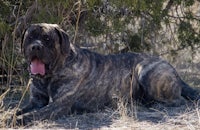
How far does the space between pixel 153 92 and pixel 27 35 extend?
6.99 feet

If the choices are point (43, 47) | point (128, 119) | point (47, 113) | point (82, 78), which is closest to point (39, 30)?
point (43, 47)

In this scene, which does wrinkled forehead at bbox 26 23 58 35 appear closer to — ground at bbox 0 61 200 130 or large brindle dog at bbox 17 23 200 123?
A: large brindle dog at bbox 17 23 200 123

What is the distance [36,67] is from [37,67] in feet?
0.04

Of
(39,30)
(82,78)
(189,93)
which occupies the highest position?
(39,30)

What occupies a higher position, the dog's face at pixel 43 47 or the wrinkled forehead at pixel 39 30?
the wrinkled forehead at pixel 39 30

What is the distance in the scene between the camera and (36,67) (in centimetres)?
661

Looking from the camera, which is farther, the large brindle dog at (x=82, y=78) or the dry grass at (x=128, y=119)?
the large brindle dog at (x=82, y=78)

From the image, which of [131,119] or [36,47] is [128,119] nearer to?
[131,119]

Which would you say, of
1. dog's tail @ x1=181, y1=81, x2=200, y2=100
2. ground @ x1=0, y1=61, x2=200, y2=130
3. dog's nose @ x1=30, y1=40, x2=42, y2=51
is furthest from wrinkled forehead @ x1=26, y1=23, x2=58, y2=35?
dog's tail @ x1=181, y1=81, x2=200, y2=100

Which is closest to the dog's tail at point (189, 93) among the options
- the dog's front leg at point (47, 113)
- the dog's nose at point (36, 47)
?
the dog's front leg at point (47, 113)

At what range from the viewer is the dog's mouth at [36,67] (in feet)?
21.6

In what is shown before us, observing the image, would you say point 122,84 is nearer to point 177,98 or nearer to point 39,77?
point 177,98

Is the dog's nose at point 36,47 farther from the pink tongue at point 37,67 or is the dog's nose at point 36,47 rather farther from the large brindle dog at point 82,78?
the pink tongue at point 37,67

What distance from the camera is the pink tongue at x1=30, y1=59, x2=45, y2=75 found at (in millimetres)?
6574
